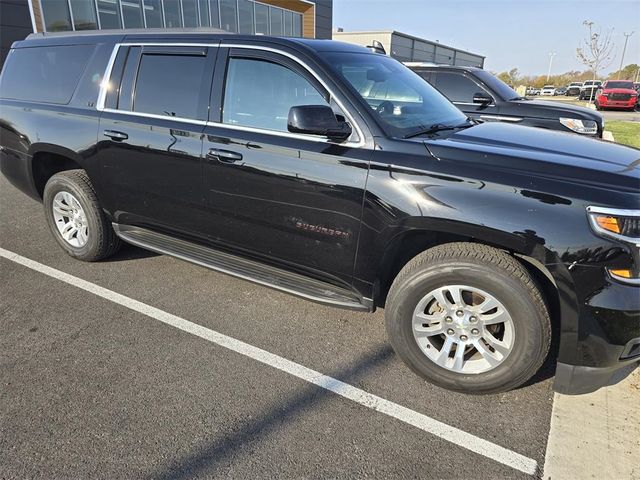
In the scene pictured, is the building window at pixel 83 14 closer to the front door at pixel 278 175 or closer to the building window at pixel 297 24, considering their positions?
the building window at pixel 297 24

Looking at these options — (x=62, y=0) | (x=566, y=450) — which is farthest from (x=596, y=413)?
(x=62, y=0)

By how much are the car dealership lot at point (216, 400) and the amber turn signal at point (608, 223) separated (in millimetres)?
1070

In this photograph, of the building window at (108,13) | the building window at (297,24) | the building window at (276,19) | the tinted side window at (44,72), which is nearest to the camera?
the tinted side window at (44,72)

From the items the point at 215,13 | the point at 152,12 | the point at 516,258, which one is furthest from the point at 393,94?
the point at 215,13

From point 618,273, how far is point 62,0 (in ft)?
54.3

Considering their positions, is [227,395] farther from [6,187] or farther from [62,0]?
[62,0]

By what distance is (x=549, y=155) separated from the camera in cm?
260

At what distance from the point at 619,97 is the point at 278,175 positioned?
3009 cm

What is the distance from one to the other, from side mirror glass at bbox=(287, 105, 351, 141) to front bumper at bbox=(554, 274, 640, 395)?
1617mm

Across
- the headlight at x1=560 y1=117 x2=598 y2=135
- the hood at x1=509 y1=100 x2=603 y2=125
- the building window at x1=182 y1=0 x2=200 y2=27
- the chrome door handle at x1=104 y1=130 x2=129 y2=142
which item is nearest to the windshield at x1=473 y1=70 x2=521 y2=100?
the hood at x1=509 y1=100 x2=603 y2=125

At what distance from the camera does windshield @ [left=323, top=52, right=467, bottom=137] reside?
117 inches

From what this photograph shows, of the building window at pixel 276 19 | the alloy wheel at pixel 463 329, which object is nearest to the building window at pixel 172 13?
the building window at pixel 276 19

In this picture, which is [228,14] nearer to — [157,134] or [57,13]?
[57,13]

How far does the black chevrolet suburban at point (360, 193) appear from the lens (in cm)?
232
